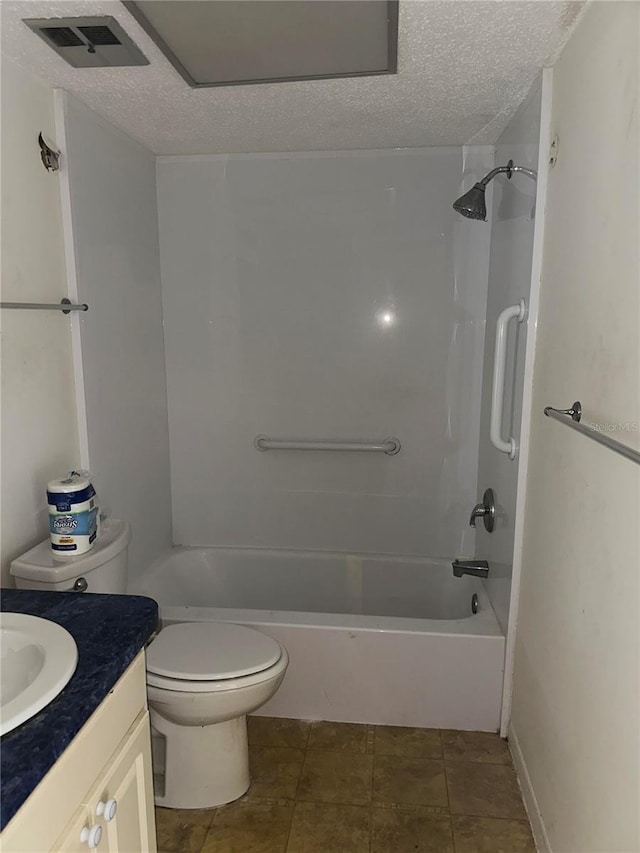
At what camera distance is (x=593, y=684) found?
127 centimetres

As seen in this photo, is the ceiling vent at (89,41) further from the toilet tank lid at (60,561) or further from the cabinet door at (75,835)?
the cabinet door at (75,835)

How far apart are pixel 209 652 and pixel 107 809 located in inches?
30.0

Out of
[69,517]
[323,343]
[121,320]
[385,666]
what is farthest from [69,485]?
[323,343]

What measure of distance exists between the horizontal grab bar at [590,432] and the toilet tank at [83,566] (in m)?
1.20

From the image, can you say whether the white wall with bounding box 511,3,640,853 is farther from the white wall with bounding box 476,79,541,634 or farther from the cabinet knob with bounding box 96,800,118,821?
the cabinet knob with bounding box 96,800,118,821

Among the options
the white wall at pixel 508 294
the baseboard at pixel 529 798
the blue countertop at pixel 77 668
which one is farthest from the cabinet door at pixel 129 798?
the white wall at pixel 508 294

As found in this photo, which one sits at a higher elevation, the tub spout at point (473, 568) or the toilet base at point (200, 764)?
the tub spout at point (473, 568)

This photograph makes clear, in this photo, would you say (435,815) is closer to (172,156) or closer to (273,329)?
(273,329)

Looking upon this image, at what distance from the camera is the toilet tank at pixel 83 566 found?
1.54 m

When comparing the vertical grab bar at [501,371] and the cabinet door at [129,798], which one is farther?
the vertical grab bar at [501,371]

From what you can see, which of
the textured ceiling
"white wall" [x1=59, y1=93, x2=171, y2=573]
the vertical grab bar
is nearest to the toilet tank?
"white wall" [x1=59, y1=93, x2=171, y2=573]

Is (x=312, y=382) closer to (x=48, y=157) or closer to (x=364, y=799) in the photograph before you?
(x=48, y=157)

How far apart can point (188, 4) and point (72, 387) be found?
1.14m

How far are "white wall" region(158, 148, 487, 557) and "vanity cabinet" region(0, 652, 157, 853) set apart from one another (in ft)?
5.15
